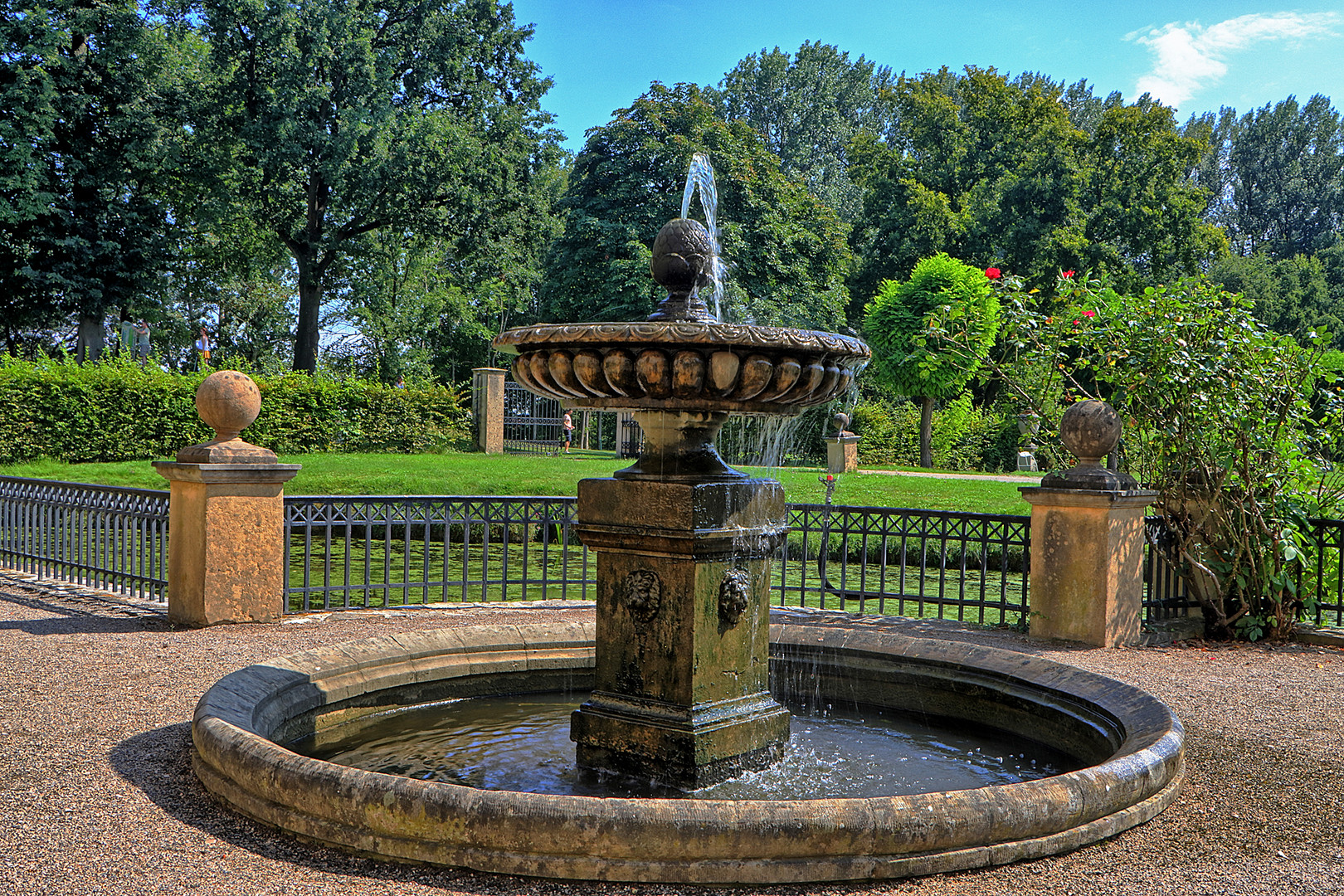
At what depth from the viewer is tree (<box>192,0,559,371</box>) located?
28.4m

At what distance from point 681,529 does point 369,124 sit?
27887 mm

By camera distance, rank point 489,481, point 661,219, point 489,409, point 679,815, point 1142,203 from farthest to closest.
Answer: point 1142,203 < point 661,219 < point 489,409 < point 489,481 < point 679,815

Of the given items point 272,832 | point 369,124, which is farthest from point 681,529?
point 369,124

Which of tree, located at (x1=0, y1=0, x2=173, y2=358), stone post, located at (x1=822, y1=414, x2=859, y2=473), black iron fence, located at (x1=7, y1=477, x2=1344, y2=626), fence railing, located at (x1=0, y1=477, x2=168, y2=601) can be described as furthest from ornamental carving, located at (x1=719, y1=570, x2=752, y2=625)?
tree, located at (x1=0, y1=0, x2=173, y2=358)

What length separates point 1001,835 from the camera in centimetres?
319

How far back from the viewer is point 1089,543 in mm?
7395

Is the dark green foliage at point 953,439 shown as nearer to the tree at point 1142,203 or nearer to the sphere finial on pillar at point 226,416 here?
the tree at point 1142,203

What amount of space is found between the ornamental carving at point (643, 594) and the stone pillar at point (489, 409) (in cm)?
2412

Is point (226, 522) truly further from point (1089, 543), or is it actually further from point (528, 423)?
point (528, 423)

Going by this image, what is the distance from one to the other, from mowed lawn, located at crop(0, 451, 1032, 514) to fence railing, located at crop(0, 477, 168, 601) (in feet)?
17.6

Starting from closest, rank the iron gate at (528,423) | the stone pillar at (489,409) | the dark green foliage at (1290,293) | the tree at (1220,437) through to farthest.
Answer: the tree at (1220,437)
the stone pillar at (489,409)
the iron gate at (528,423)
the dark green foliage at (1290,293)

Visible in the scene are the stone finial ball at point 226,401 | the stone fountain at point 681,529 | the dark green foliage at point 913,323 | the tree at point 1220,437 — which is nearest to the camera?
the stone fountain at point 681,529

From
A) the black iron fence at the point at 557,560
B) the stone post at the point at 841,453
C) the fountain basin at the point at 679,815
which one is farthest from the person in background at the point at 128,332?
the fountain basin at the point at 679,815

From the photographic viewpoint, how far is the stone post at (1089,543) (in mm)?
7363
